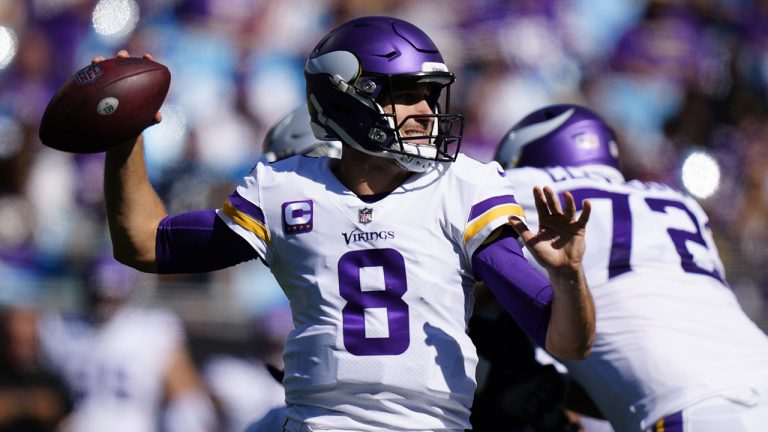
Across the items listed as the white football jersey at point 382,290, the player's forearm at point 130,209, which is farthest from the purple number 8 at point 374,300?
the player's forearm at point 130,209

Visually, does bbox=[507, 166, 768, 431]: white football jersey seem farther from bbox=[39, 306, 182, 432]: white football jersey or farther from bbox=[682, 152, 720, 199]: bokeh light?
bbox=[682, 152, 720, 199]: bokeh light

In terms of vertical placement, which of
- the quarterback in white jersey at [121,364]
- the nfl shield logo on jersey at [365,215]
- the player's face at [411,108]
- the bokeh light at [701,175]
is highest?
the player's face at [411,108]

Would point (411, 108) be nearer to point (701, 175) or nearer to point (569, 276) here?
point (569, 276)

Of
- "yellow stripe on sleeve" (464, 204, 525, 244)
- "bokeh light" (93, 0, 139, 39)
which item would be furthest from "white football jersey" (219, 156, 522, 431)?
"bokeh light" (93, 0, 139, 39)

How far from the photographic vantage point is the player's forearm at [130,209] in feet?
8.59

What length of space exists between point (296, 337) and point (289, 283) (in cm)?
13

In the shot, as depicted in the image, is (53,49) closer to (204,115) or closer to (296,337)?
(204,115)

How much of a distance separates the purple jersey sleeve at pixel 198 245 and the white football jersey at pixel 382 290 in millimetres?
68

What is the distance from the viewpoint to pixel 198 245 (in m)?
2.60

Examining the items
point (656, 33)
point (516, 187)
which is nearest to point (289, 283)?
point (516, 187)

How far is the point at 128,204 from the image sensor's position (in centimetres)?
262

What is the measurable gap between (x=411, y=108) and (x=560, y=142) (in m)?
1.19

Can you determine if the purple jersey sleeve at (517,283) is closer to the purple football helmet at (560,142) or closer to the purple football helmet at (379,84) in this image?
→ the purple football helmet at (379,84)

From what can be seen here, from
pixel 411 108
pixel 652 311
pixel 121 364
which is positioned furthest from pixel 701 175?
pixel 411 108
